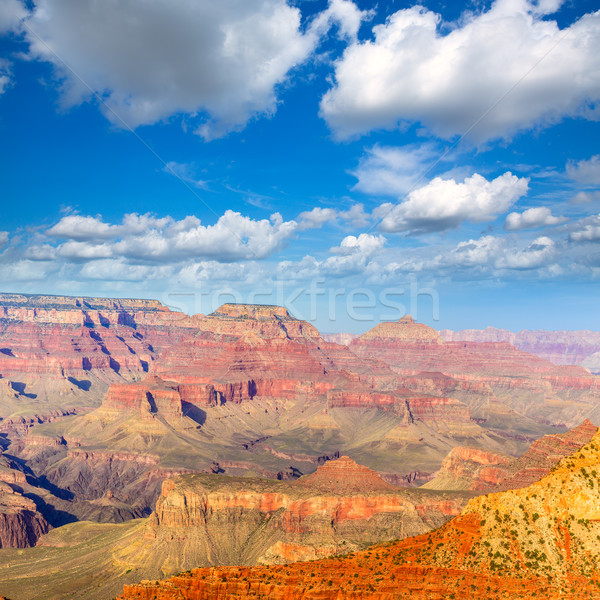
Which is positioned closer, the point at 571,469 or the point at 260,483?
the point at 571,469

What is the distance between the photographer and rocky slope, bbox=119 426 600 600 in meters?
50.0

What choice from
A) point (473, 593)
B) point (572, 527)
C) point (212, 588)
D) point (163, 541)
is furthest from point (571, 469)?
point (163, 541)

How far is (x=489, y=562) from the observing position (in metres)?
52.2

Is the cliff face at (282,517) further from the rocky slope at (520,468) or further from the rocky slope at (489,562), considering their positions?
the rocky slope at (489,562)

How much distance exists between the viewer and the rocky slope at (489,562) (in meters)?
50.0

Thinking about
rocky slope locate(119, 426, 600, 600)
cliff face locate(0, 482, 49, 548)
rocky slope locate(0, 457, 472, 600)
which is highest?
rocky slope locate(119, 426, 600, 600)

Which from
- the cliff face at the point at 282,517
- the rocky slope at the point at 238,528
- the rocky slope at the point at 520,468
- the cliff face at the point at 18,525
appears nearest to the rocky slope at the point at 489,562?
the cliff face at the point at 282,517

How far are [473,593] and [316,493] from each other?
281 feet

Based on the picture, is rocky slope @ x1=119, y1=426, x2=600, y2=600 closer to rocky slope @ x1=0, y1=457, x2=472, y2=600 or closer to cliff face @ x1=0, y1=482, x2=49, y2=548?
rocky slope @ x1=0, y1=457, x2=472, y2=600

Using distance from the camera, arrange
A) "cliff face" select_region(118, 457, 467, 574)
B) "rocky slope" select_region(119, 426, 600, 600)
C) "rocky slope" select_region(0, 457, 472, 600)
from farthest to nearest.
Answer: "cliff face" select_region(118, 457, 467, 574)
"rocky slope" select_region(0, 457, 472, 600)
"rocky slope" select_region(119, 426, 600, 600)

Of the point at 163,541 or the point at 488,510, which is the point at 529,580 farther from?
the point at 163,541

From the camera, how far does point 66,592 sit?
120250 millimetres

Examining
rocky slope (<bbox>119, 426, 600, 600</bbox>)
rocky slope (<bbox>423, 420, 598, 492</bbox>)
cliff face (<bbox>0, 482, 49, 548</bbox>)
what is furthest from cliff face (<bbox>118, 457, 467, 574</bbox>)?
Answer: cliff face (<bbox>0, 482, 49, 548</bbox>)

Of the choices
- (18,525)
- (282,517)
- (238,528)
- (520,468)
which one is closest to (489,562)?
(282,517)
